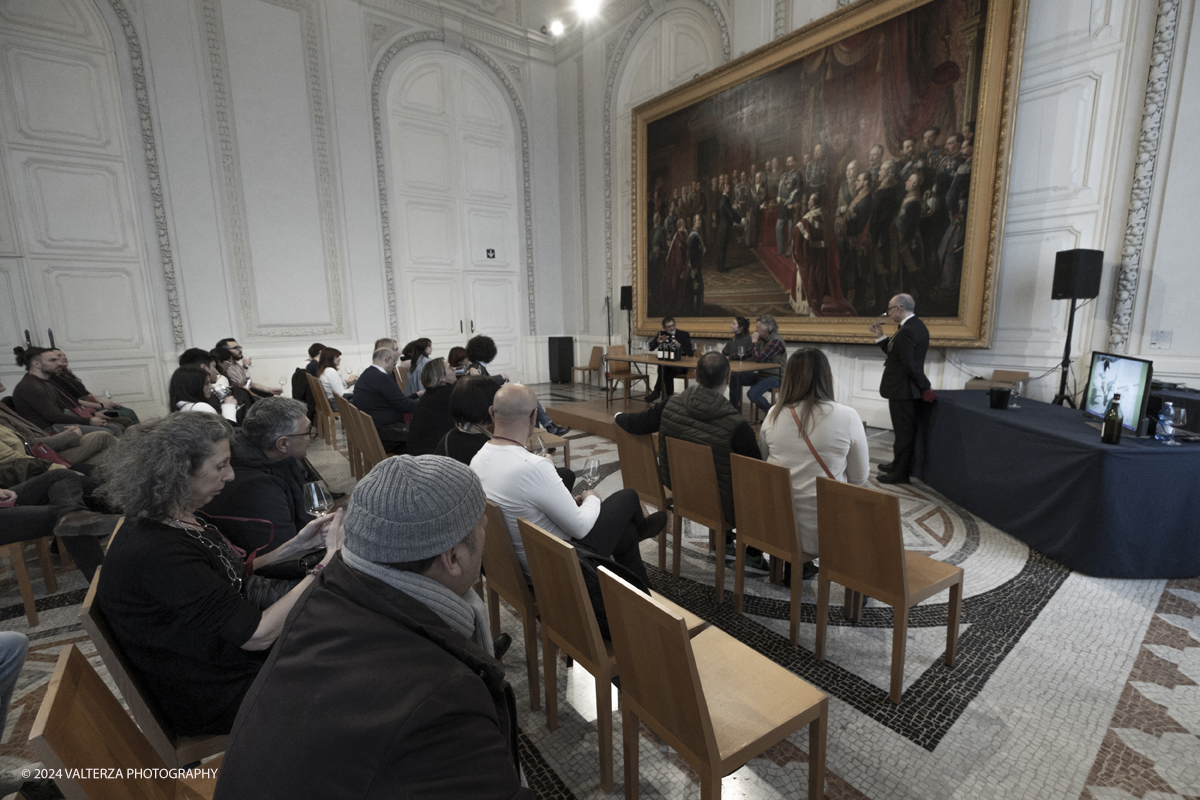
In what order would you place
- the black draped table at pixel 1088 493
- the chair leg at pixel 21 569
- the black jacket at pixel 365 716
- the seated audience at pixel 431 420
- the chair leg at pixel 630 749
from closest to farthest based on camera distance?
1. the black jacket at pixel 365 716
2. the chair leg at pixel 630 749
3. the chair leg at pixel 21 569
4. the black draped table at pixel 1088 493
5. the seated audience at pixel 431 420

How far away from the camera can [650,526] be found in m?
2.38

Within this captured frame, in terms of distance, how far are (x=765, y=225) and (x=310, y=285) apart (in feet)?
21.4

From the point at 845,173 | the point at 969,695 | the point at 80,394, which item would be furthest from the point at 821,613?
the point at 80,394

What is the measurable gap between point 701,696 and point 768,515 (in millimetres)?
1278

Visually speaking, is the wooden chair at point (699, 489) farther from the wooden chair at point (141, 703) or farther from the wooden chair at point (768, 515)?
the wooden chair at point (141, 703)

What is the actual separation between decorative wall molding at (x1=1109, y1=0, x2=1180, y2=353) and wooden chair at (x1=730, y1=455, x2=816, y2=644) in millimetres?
4233

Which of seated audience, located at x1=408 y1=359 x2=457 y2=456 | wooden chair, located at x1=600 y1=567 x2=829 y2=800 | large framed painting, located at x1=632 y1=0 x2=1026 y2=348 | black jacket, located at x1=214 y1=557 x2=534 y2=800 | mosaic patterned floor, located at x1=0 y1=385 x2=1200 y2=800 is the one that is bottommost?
mosaic patterned floor, located at x1=0 y1=385 x2=1200 y2=800

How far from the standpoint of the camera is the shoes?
2299 mm

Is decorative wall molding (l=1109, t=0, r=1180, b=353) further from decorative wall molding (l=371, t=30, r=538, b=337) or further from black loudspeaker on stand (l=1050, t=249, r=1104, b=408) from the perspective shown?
decorative wall molding (l=371, t=30, r=538, b=337)

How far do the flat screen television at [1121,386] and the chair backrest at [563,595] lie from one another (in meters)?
3.13

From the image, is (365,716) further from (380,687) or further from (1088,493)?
(1088,493)

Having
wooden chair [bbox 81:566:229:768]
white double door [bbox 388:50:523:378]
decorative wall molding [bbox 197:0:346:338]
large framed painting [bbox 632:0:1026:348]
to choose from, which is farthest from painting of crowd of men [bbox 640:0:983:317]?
wooden chair [bbox 81:566:229:768]

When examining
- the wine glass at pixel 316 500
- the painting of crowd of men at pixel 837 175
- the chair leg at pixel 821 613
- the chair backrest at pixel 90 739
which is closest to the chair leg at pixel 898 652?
the chair leg at pixel 821 613

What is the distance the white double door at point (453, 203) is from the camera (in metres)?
8.49
